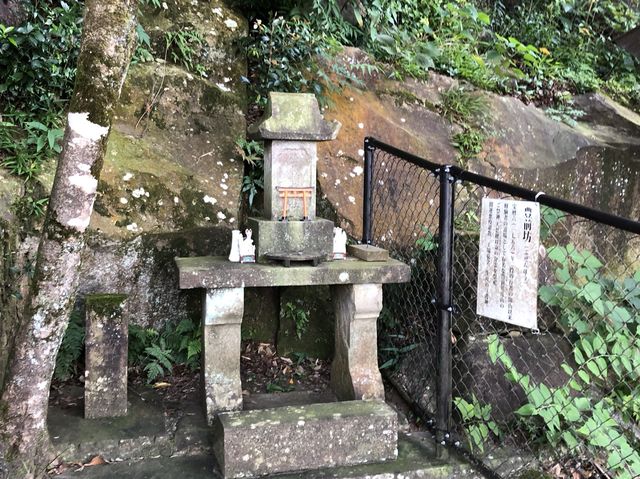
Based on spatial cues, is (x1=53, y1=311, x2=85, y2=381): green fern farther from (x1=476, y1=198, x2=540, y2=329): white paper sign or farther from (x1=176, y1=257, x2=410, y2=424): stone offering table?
(x1=476, y1=198, x2=540, y2=329): white paper sign

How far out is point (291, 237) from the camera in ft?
13.4

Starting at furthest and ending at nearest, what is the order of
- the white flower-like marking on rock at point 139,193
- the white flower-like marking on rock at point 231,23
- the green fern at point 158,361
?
the white flower-like marking on rock at point 231,23 → the white flower-like marking on rock at point 139,193 → the green fern at point 158,361

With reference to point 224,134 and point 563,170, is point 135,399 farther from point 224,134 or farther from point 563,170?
point 563,170

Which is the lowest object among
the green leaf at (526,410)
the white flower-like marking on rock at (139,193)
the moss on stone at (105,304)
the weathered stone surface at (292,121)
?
the green leaf at (526,410)

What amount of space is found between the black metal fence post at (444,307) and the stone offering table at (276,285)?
44 cm

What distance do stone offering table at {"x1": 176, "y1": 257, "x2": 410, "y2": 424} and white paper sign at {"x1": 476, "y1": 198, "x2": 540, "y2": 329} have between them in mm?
869

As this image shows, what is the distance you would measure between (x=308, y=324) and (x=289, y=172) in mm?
1659

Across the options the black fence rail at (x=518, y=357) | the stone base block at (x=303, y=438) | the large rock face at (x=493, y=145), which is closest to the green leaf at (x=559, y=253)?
the black fence rail at (x=518, y=357)

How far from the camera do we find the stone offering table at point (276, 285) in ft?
12.2

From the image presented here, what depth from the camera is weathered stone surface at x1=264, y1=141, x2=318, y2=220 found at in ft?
13.4

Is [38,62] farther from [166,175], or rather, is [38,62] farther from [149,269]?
[149,269]

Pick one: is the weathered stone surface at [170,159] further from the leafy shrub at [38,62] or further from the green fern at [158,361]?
the green fern at [158,361]

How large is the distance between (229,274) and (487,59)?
5711mm

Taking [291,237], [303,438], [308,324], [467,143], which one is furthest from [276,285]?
[467,143]
